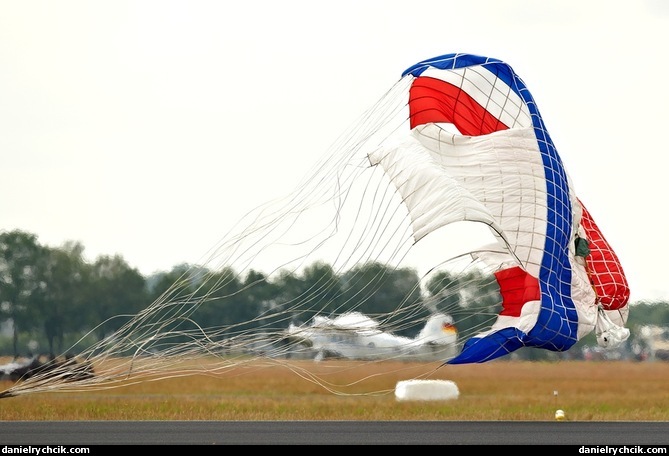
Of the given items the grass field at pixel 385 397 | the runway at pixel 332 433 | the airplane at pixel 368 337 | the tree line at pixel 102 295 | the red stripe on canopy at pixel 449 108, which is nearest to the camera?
the airplane at pixel 368 337

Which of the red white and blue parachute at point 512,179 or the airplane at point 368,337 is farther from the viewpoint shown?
the red white and blue parachute at point 512,179

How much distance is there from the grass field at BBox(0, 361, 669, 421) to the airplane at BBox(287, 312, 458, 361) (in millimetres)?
500

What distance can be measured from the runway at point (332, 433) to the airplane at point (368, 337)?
1.06m

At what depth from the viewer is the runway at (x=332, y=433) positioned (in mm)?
16047

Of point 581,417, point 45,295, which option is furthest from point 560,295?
point 45,295

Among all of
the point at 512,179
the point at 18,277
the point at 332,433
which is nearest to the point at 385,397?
the point at 332,433

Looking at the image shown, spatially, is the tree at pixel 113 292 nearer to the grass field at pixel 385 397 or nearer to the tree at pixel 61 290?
the tree at pixel 61 290

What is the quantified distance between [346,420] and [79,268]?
364 inches

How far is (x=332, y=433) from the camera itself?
57.1 ft

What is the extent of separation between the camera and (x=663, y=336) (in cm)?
2766

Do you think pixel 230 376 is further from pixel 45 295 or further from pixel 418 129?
pixel 418 129

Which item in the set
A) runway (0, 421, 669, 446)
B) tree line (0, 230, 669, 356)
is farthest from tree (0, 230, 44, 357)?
runway (0, 421, 669, 446)

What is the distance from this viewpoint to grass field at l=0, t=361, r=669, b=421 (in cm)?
2077

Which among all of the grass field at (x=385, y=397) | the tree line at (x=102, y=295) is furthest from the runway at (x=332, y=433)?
the tree line at (x=102, y=295)
